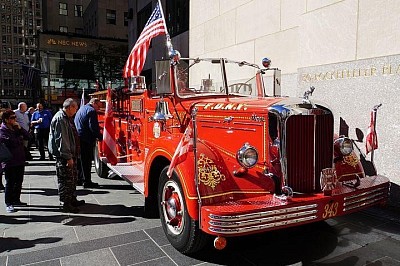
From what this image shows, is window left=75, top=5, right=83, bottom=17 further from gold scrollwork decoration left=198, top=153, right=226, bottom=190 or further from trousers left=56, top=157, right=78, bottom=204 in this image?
gold scrollwork decoration left=198, top=153, right=226, bottom=190

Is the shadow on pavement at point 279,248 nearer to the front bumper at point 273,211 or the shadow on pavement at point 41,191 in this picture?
the front bumper at point 273,211

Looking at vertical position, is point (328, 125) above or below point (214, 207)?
above

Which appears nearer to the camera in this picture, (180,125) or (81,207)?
(180,125)

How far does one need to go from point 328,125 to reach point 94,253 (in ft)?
9.25

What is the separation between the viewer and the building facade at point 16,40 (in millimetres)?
85250

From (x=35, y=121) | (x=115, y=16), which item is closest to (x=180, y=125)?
(x=35, y=121)

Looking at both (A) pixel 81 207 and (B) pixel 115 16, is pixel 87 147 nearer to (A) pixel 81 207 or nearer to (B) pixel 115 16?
(A) pixel 81 207

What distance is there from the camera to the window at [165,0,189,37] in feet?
44.6

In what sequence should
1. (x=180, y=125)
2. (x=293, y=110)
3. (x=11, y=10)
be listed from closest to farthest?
(x=293, y=110) → (x=180, y=125) → (x=11, y=10)

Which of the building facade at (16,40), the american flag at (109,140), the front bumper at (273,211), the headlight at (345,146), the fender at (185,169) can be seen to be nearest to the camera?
the front bumper at (273,211)

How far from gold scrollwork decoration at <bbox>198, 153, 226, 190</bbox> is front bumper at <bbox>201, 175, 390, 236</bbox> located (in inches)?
9.2

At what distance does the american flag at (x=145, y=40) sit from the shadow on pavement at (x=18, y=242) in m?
3.15

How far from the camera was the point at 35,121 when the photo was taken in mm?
10297

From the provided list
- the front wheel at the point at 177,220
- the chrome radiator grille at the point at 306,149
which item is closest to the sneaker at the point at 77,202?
the front wheel at the point at 177,220
